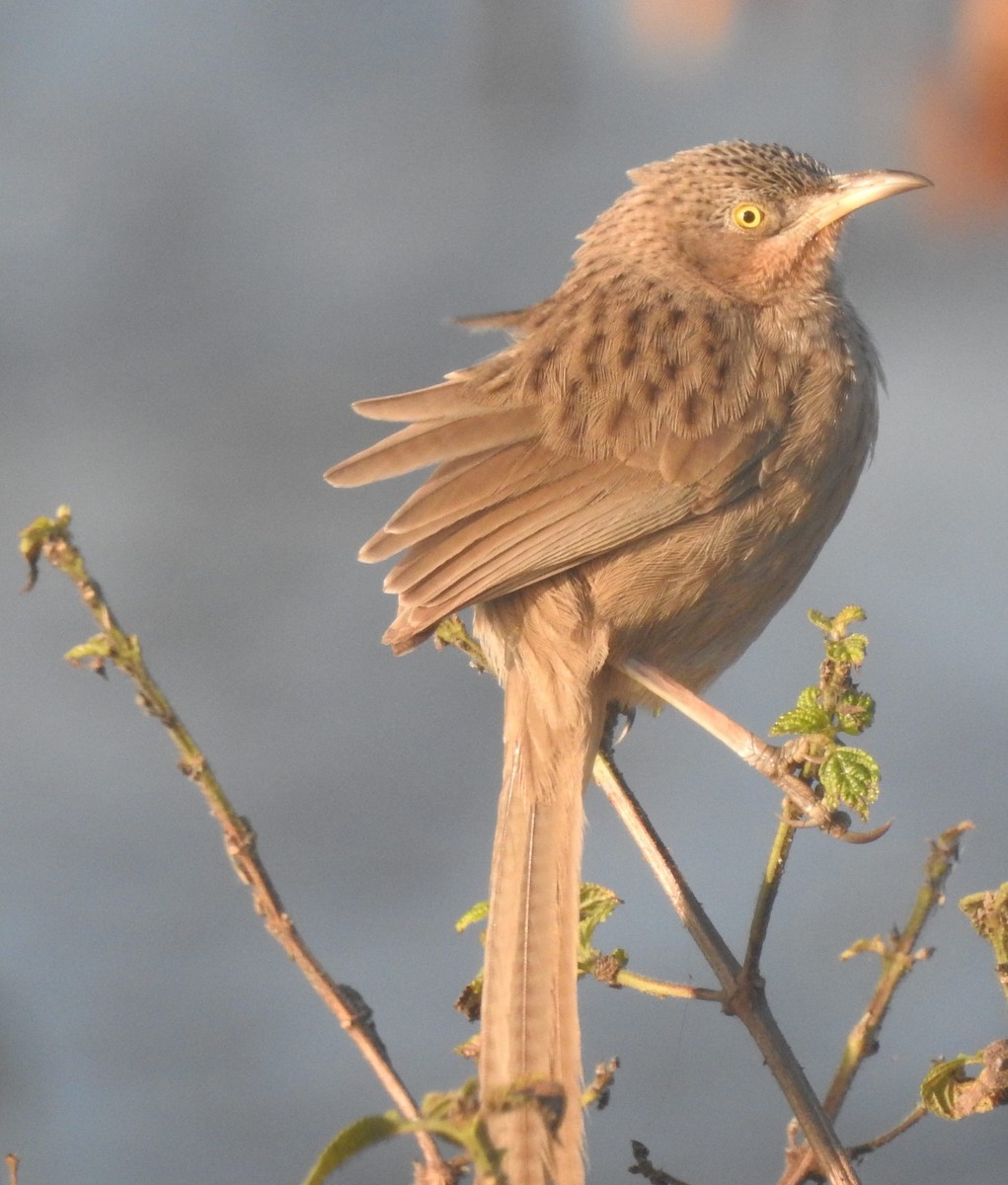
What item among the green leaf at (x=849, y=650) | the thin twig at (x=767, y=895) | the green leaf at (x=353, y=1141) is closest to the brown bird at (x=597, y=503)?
the thin twig at (x=767, y=895)

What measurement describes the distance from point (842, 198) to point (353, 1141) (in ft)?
10.8

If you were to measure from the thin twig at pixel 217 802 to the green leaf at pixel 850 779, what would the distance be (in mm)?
898

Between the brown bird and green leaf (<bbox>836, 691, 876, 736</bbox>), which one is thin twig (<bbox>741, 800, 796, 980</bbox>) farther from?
the brown bird

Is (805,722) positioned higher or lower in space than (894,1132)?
higher

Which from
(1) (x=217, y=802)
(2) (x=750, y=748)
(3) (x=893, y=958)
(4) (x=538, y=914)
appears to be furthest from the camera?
(2) (x=750, y=748)

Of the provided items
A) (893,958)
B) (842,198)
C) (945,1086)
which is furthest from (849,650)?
(842,198)

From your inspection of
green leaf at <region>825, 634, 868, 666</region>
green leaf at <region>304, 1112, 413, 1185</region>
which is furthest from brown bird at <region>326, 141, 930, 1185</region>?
green leaf at <region>304, 1112, 413, 1185</region>

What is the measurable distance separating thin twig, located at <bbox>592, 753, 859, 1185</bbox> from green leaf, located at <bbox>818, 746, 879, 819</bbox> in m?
0.30

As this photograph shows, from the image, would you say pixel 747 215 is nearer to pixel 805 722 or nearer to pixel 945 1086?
pixel 805 722

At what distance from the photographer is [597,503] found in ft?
12.7

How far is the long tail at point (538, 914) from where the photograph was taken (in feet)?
9.53

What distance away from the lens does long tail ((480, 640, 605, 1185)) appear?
2904 millimetres

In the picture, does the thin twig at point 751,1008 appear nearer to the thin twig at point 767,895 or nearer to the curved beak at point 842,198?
the thin twig at point 767,895

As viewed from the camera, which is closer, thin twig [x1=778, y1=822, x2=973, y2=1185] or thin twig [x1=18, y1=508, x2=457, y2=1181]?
thin twig [x1=18, y1=508, x2=457, y2=1181]
